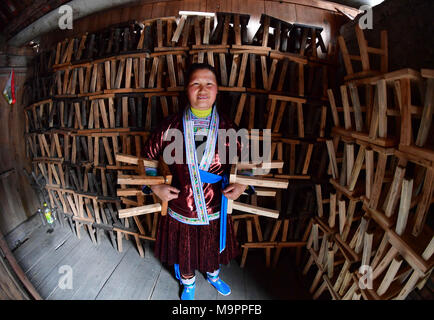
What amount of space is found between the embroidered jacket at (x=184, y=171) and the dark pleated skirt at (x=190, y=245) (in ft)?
0.38

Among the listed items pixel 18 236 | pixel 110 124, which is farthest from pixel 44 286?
pixel 110 124

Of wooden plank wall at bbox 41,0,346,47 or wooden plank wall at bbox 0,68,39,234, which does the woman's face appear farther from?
wooden plank wall at bbox 0,68,39,234

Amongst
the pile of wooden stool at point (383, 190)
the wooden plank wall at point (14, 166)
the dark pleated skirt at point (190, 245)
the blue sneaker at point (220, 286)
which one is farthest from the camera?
the wooden plank wall at point (14, 166)

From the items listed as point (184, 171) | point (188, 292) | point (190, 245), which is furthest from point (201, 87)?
point (188, 292)

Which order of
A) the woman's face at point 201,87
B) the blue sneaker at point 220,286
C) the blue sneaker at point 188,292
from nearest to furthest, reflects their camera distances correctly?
the woman's face at point 201,87 → the blue sneaker at point 188,292 → the blue sneaker at point 220,286

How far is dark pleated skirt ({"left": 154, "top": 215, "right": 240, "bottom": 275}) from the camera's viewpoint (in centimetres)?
164

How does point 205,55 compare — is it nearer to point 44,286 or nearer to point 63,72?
point 63,72

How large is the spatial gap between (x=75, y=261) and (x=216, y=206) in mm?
2207

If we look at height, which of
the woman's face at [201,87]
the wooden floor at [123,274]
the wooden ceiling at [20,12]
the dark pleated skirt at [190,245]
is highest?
the wooden ceiling at [20,12]

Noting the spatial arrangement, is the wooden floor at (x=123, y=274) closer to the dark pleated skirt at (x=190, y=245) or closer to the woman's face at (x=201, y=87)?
the dark pleated skirt at (x=190, y=245)

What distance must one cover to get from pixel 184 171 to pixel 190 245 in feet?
2.42

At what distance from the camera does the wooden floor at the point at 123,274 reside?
1968 millimetres

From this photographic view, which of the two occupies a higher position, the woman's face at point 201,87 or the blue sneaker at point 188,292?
the woman's face at point 201,87

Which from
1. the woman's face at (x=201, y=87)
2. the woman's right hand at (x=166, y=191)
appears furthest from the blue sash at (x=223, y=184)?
the woman's face at (x=201, y=87)
